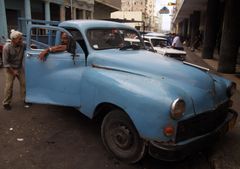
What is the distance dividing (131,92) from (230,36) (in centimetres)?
953

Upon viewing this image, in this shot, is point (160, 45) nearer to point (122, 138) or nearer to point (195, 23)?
point (122, 138)

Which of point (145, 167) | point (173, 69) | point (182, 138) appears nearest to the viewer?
point (182, 138)

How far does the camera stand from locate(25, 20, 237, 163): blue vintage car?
330 centimetres

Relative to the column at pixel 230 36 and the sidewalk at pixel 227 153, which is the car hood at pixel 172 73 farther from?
the column at pixel 230 36

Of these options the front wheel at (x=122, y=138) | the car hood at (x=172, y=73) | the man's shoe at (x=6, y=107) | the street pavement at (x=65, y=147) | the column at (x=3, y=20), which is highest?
the column at (x=3, y=20)

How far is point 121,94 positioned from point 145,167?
1117mm

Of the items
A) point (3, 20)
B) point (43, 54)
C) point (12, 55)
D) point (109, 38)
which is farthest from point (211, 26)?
point (43, 54)

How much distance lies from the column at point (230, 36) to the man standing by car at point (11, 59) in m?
8.84

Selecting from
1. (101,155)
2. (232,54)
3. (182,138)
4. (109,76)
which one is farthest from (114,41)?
(232,54)

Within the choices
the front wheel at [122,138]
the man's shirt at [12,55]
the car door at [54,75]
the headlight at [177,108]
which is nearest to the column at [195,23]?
the man's shirt at [12,55]

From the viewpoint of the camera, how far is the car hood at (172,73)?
3.61 meters

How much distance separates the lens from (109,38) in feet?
16.7

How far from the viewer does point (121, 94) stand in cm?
362

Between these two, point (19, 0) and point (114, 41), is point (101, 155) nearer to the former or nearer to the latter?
point (114, 41)
